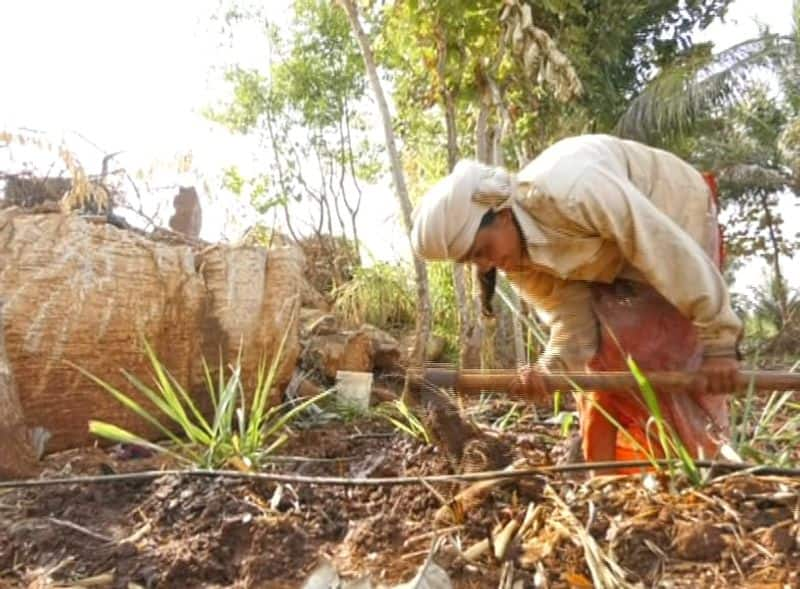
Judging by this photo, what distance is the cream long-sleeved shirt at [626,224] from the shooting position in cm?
234

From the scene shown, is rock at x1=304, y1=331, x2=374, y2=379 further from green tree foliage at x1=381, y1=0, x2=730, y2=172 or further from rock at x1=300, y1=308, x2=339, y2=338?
green tree foliage at x1=381, y1=0, x2=730, y2=172

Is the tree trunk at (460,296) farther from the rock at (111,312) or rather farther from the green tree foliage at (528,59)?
the rock at (111,312)

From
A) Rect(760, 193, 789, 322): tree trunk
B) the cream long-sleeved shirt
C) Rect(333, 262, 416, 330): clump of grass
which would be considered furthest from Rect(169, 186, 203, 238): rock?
Rect(760, 193, 789, 322): tree trunk

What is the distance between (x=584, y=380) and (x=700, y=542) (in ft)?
2.82

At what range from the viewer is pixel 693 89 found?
35.8ft

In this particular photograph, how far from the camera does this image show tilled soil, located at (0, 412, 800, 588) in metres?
1.39

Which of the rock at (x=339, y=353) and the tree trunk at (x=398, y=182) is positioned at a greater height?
the tree trunk at (x=398, y=182)

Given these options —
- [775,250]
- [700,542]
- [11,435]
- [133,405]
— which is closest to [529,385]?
[700,542]

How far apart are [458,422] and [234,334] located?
254cm

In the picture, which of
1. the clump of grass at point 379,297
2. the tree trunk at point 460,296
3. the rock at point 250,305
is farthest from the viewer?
the clump of grass at point 379,297

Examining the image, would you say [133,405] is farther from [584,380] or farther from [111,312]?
[111,312]

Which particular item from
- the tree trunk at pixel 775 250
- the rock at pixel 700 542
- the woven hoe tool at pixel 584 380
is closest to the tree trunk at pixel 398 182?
the woven hoe tool at pixel 584 380

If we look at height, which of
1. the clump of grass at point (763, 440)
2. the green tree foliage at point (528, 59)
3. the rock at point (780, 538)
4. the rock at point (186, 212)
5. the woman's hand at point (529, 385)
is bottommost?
the rock at point (780, 538)

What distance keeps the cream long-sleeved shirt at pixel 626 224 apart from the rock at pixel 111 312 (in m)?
1.94
